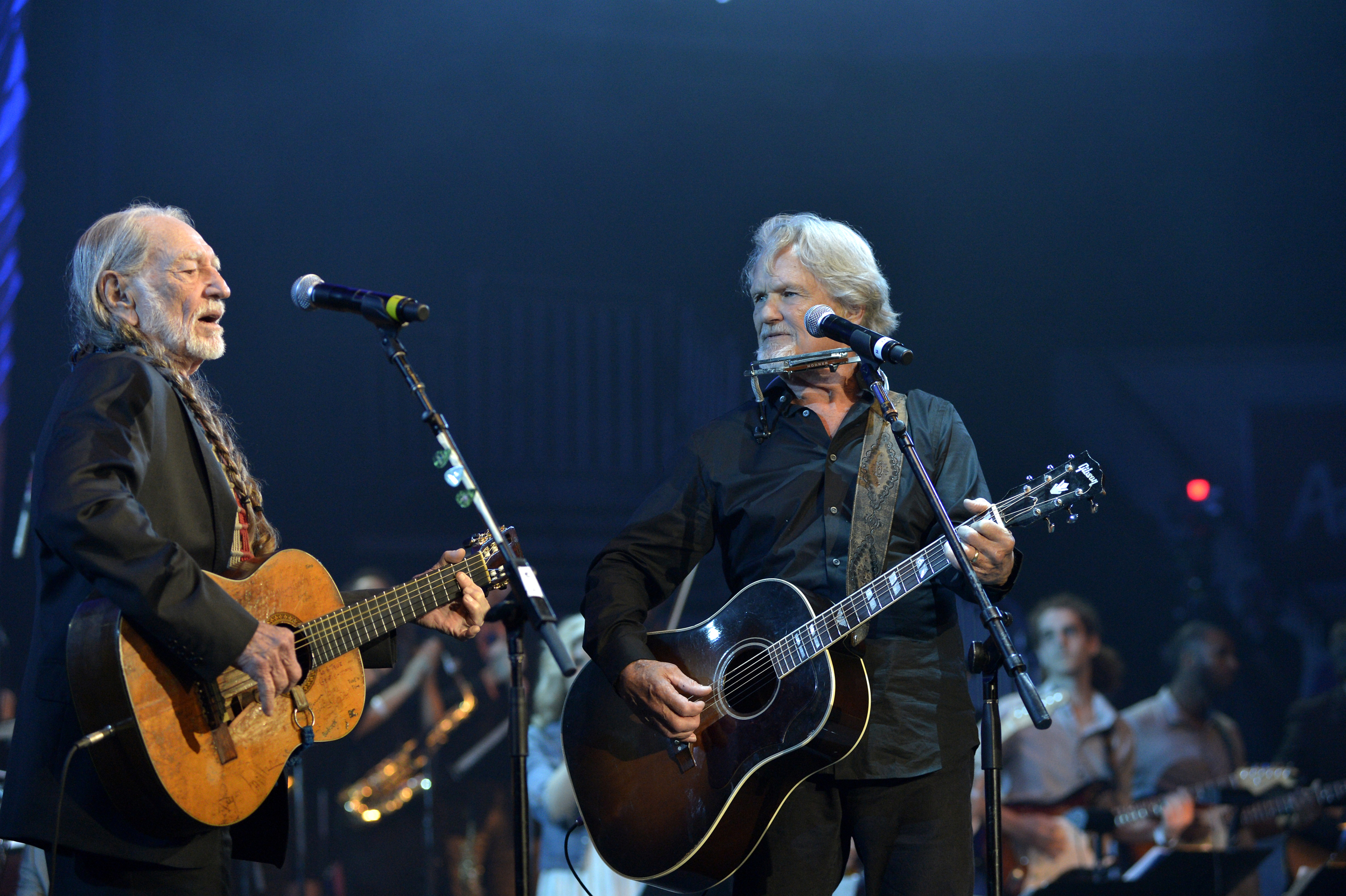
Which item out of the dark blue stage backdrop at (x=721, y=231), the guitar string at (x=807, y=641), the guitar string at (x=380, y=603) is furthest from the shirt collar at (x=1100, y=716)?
the guitar string at (x=380, y=603)

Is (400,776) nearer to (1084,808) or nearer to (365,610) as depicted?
(365,610)

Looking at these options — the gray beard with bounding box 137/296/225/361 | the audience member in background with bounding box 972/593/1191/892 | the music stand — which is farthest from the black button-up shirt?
the audience member in background with bounding box 972/593/1191/892

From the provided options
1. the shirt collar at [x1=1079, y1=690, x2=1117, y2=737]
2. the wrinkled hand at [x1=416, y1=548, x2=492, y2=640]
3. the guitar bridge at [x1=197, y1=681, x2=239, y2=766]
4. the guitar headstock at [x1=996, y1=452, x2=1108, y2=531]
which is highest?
the guitar headstock at [x1=996, y1=452, x2=1108, y2=531]

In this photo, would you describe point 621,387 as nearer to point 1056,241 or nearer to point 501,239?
point 501,239

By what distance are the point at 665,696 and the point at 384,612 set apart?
2.34ft

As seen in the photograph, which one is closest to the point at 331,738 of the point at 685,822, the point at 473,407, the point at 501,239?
the point at 685,822

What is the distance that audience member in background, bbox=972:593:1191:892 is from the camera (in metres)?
5.54

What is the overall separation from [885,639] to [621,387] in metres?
3.39

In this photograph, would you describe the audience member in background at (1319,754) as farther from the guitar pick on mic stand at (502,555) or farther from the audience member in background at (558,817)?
the guitar pick on mic stand at (502,555)

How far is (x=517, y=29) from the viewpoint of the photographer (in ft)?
19.3

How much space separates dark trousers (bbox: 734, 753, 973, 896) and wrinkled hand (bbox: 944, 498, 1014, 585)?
470mm

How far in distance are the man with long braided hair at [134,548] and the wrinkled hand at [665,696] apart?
17.5 inches

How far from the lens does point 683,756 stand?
8.60 ft

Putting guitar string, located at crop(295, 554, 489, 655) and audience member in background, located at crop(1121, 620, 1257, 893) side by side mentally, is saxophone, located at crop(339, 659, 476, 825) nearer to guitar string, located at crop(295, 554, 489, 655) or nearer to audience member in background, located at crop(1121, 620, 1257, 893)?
guitar string, located at crop(295, 554, 489, 655)
